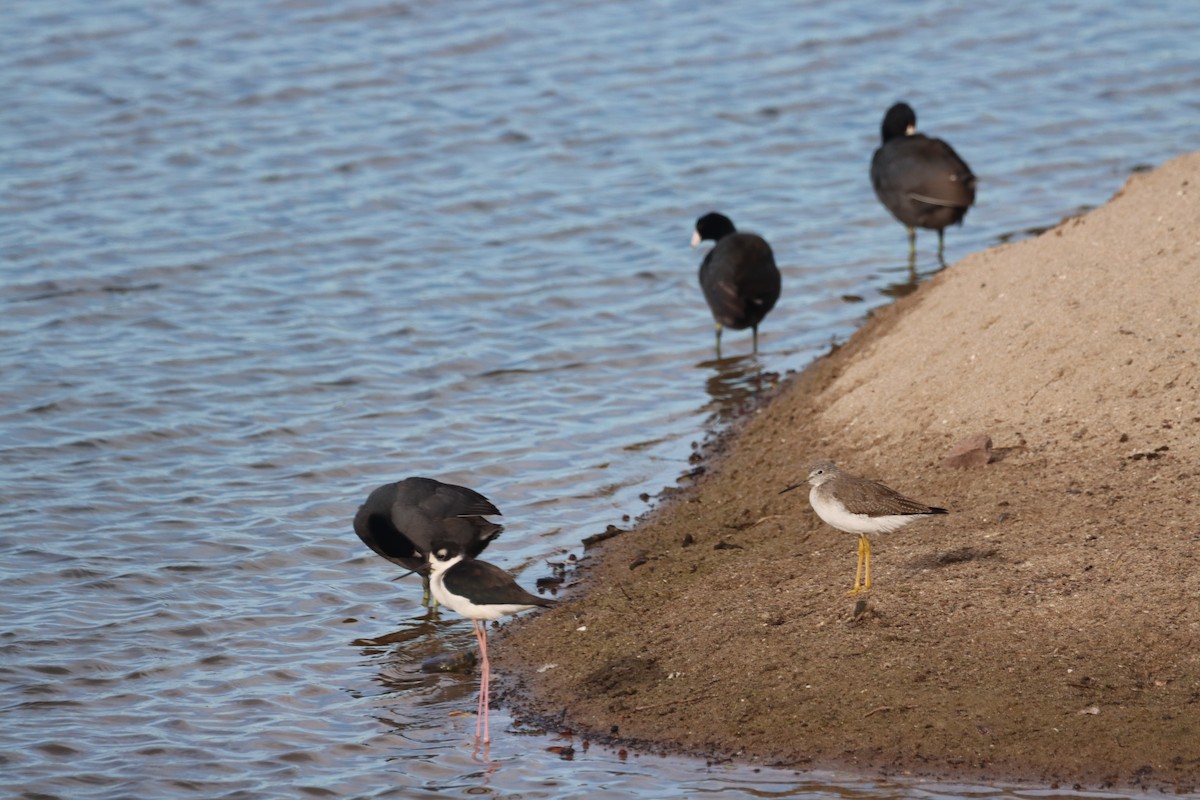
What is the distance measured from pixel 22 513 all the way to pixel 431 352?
4080mm

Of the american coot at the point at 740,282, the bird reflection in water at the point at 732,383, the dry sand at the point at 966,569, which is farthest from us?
the american coot at the point at 740,282

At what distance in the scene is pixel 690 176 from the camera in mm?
18281

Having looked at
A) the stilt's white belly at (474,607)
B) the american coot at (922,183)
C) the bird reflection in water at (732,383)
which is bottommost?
the bird reflection in water at (732,383)

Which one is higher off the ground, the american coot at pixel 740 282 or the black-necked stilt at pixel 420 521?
the american coot at pixel 740 282

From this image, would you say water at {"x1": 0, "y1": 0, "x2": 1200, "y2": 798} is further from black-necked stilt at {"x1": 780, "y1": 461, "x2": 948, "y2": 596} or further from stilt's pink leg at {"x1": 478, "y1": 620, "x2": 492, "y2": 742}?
black-necked stilt at {"x1": 780, "y1": 461, "x2": 948, "y2": 596}

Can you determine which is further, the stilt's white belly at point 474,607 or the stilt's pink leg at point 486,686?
the stilt's white belly at point 474,607

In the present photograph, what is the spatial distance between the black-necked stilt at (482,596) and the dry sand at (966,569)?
0.91 ft

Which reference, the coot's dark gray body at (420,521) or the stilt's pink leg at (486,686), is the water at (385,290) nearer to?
the stilt's pink leg at (486,686)

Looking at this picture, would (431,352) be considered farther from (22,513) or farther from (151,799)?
(151,799)

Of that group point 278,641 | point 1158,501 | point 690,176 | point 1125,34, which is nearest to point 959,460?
point 1158,501

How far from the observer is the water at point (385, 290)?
819cm

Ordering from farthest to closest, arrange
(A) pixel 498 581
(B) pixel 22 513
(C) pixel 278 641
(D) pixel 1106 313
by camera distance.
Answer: (B) pixel 22 513, (D) pixel 1106 313, (C) pixel 278 641, (A) pixel 498 581

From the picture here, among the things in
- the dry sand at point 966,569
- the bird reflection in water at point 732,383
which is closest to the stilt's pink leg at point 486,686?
Answer: the dry sand at point 966,569

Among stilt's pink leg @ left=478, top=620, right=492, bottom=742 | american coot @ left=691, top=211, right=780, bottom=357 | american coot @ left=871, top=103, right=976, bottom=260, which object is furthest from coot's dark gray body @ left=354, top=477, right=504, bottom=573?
american coot @ left=871, top=103, right=976, bottom=260
